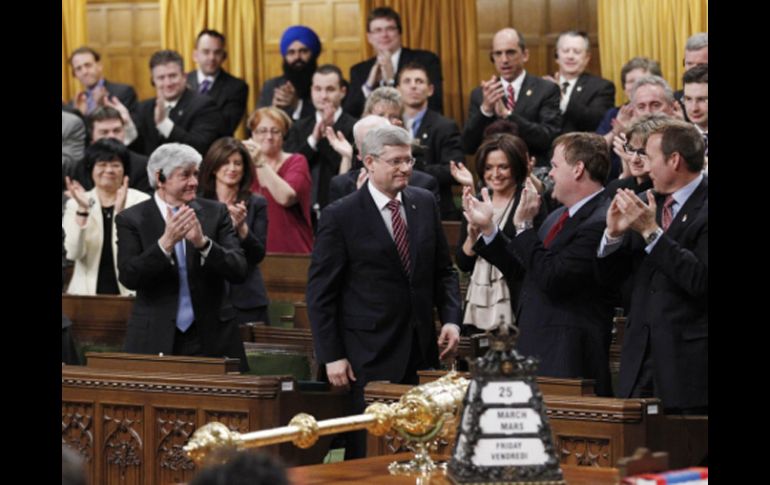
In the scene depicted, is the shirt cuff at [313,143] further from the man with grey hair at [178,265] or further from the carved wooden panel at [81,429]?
the carved wooden panel at [81,429]

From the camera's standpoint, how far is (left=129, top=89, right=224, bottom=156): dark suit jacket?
9.27 meters

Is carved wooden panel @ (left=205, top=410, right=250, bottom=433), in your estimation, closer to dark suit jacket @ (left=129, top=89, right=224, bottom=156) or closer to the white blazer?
the white blazer

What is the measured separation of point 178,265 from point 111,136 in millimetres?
2988

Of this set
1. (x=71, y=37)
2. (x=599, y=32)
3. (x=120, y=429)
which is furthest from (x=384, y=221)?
(x=71, y=37)

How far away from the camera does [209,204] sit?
5.95 metres

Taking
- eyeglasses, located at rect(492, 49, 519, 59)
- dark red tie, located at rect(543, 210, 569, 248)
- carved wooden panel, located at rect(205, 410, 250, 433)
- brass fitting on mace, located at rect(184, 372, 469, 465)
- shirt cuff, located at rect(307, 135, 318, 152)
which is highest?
eyeglasses, located at rect(492, 49, 519, 59)

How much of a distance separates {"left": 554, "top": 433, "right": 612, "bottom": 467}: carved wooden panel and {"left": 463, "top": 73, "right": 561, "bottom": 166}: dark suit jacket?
346 centimetres

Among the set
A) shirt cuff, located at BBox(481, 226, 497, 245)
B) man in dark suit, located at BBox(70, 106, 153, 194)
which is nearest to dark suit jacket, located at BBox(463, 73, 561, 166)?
man in dark suit, located at BBox(70, 106, 153, 194)

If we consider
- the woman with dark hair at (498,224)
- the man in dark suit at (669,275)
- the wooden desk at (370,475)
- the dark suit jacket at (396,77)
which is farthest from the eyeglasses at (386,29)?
the wooden desk at (370,475)

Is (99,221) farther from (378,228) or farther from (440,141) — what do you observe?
(378,228)

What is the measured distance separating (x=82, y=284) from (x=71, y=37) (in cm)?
497

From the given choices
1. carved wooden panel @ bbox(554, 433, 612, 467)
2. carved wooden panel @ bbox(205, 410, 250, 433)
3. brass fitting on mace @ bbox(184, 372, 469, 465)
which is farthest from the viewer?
carved wooden panel @ bbox(205, 410, 250, 433)

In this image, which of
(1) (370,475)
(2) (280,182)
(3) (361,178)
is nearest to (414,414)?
(1) (370,475)

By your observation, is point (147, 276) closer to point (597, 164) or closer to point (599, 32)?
point (597, 164)
